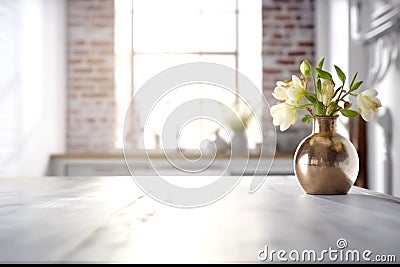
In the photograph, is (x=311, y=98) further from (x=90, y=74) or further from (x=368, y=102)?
(x=90, y=74)

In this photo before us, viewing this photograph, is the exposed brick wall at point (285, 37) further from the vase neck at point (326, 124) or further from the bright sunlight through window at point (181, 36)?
the vase neck at point (326, 124)

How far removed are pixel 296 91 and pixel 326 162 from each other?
0.61ft

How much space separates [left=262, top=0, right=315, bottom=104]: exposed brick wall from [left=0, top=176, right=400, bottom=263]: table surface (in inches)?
138

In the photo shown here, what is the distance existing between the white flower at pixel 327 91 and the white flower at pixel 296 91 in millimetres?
49

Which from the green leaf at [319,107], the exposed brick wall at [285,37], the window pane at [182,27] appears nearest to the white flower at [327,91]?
the green leaf at [319,107]

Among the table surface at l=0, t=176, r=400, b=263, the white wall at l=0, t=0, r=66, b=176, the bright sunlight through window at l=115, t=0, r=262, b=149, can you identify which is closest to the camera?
the table surface at l=0, t=176, r=400, b=263

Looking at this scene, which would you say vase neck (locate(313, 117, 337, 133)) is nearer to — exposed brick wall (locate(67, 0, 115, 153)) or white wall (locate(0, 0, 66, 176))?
white wall (locate(0, 0, 66, 176))

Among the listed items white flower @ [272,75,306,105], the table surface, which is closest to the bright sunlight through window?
white flower @ [272,75,306,105]

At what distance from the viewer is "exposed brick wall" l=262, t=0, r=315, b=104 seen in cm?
477

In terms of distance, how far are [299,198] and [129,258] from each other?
2.48 ft

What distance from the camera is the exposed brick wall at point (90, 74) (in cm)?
477

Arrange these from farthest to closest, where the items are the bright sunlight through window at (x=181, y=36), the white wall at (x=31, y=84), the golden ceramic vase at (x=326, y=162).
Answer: the bright sunlight through window at (x=181, y=36) → the white wall at (x=31, y=84) → the golden ceramic vase at (x=326, y=162)

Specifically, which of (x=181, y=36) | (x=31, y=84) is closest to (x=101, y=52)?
(x=181, y=36)

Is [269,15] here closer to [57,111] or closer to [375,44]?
[375,44]
